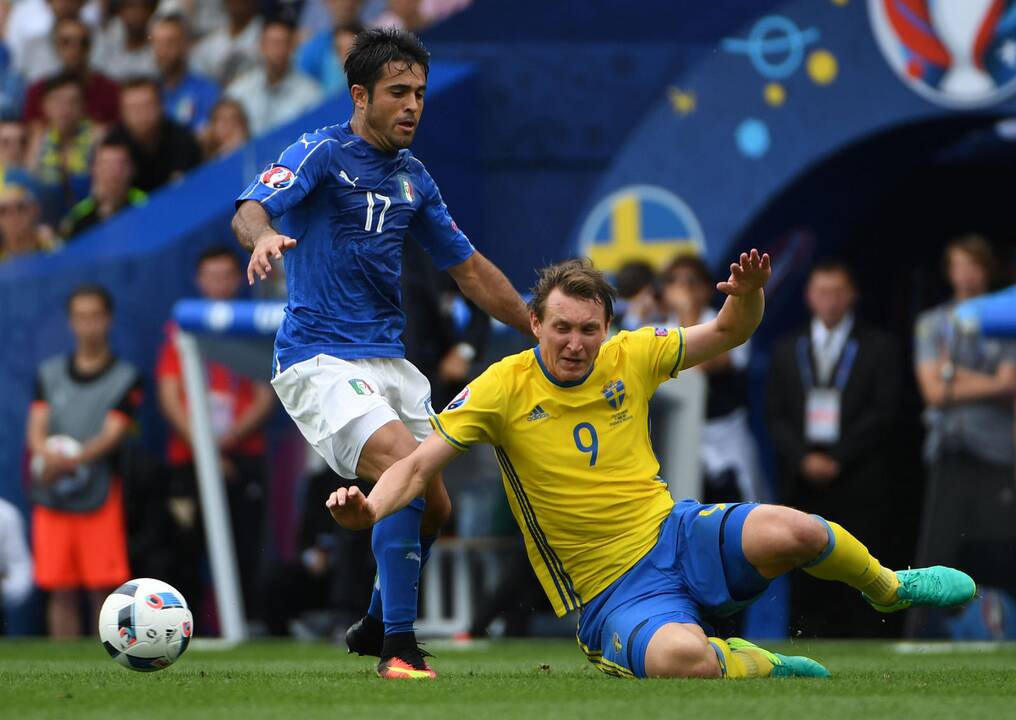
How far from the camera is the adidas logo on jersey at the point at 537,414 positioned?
20.9 feet

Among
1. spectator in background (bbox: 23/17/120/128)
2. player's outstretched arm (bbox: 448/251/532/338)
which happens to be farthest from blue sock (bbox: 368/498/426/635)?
spectator in background (bbox: 23/17/120/128)

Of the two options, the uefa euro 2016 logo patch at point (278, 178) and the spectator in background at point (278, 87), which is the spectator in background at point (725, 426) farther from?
the uefa euro 2016 logo patch at point (278, 178)

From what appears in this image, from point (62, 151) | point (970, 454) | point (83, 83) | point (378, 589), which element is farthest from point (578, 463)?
point (83, 83)

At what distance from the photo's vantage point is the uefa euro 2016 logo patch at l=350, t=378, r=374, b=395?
670 cm

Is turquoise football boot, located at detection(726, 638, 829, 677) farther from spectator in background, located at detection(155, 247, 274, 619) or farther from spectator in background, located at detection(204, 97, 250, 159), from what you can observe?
spectator in background, located at detection(204, 97, 250, 159)

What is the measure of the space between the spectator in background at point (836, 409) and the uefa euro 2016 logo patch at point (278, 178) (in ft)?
15.6

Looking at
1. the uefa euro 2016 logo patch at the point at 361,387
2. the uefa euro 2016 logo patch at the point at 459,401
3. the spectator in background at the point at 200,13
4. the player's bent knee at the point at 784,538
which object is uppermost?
the spectator in background at the point at 200,13

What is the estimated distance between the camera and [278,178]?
6.61 meters

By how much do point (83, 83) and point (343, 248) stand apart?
7.80 meters

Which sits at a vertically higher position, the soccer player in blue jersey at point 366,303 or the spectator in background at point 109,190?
the spectator in background at point 109,190

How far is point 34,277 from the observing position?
39.3 feet

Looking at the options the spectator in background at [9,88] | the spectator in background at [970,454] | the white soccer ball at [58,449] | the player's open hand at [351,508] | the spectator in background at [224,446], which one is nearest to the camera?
the player's open hand at [351,508]

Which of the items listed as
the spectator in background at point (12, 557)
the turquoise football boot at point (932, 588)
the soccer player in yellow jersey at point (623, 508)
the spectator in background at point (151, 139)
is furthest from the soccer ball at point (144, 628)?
the spectator in background at point (151, 139)

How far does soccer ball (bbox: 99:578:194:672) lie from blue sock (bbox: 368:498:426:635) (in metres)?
0.69
